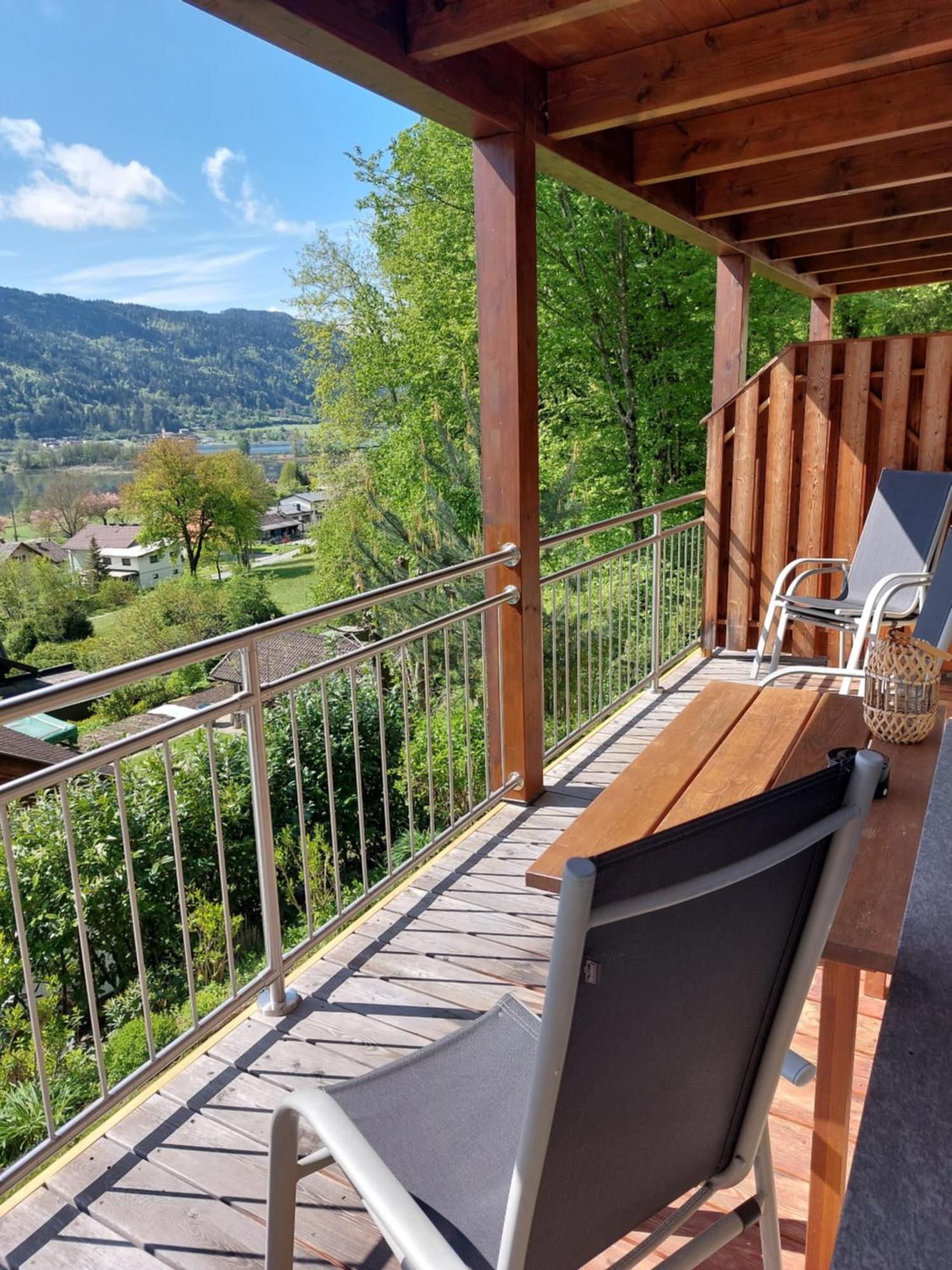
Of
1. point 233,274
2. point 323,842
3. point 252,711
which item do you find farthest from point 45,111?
point 252,711

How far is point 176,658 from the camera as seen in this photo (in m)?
1.97

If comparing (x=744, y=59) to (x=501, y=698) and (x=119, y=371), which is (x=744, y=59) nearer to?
(x=501, y=698)

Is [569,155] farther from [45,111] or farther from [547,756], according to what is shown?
[45,111]

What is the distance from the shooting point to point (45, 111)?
5800 cm

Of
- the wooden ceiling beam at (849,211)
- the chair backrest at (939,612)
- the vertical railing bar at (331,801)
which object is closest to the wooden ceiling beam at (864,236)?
the wooden ceiling beam at (849,211)

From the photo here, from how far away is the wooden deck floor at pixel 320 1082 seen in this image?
5.54 ft

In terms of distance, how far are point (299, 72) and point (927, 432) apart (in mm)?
56802

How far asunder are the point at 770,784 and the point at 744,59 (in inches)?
98.7

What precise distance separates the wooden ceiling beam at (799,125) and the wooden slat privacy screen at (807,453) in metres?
1.49

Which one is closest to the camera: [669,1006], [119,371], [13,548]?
[669,1006]

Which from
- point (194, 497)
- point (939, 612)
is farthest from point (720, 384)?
point (194, 497)

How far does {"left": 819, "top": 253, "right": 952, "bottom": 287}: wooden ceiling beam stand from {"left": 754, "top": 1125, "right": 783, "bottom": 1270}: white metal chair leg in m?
6.86

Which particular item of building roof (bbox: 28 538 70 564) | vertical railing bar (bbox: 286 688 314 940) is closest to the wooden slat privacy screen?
vertical railing bar (bbox: 286 688 314 940)

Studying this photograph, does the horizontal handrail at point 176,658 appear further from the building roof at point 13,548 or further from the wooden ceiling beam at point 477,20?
the building roof at point 13,548
